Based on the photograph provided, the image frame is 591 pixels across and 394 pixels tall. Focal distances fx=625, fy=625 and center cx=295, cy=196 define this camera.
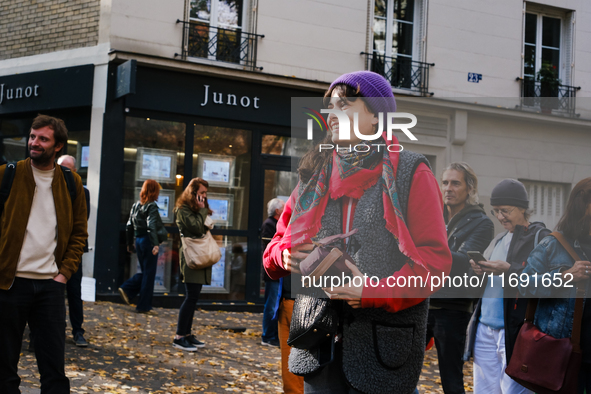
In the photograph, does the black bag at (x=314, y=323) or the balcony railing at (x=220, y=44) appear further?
the balcony railing at (x=220, y=44)

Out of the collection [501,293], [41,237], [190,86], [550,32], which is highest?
[550,32]

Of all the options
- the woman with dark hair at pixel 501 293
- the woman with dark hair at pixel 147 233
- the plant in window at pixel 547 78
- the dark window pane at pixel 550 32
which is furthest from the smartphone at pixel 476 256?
the dark window pane at pixel 550 32

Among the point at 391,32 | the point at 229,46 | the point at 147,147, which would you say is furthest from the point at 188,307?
the point at 391,32

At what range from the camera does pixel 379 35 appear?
12570 mm

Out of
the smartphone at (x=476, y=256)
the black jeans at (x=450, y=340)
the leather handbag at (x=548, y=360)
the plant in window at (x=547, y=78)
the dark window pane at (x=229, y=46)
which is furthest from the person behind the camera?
the plant in window at (x=547, y=78)

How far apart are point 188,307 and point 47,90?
600 cm

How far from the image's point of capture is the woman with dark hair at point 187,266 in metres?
7.21

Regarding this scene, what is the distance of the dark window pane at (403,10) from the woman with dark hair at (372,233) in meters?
11.0

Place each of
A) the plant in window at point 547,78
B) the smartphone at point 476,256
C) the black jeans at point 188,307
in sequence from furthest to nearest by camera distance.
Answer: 1. the plant in window at point 547,78
2. the black jeans at point 188,307
3. the smartphone at point 476,256

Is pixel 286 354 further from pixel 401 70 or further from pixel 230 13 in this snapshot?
pixel 401 70

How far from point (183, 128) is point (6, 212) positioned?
287 inches

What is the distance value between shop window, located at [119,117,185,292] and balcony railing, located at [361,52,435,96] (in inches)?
160

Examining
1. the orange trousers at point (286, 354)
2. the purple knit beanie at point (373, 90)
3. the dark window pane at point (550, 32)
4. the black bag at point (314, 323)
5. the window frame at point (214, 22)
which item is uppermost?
the dark window pane at point (550, 32)

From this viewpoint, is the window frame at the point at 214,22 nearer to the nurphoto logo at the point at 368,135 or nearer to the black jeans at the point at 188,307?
the black jeans at the point at 188,307
